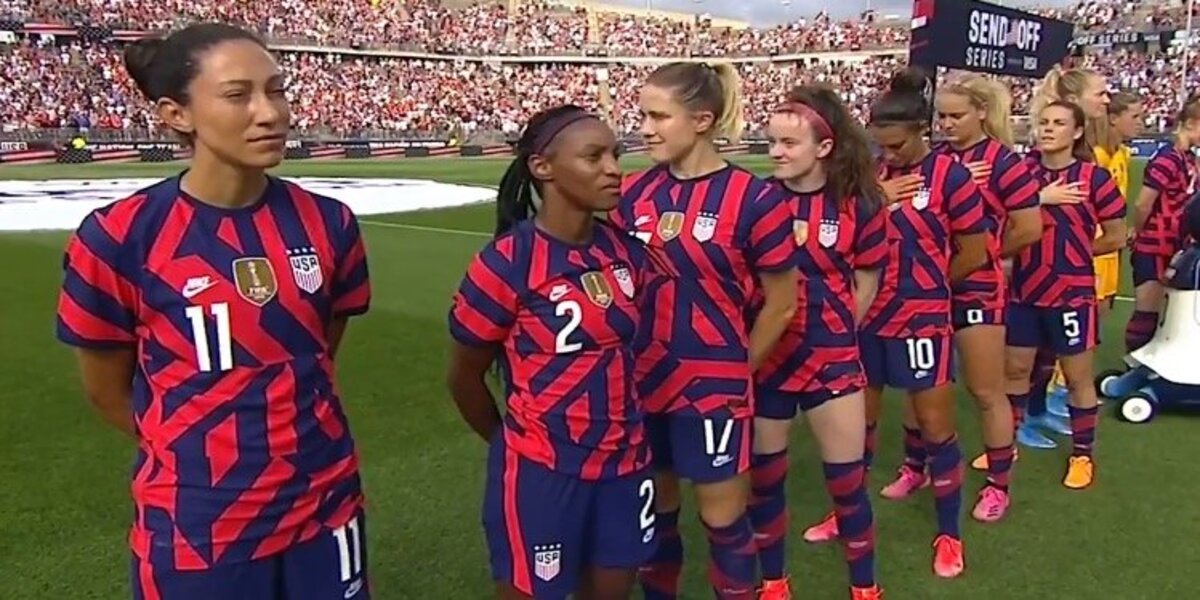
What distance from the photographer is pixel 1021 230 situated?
4.71 metres

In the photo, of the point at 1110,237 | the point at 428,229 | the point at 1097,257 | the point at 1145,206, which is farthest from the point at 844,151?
the point at 428,229

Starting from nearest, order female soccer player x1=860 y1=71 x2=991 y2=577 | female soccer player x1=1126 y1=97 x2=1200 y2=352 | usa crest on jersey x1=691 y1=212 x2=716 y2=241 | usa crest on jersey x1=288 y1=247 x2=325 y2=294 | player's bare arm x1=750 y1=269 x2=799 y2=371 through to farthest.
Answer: usa crest on jersey x1=288 y1=247 x2=325 y2=294 < usa crest on jersey x1=691 y1=212 x2=716 y2=241 < player's bare arm x1=750 y1=269 x2=799 y2=371 < female soccer player x1=860 y1=71 x2=991 y2=577 < female soccer player x1=1126 y1=97 x2=1200 y2=352

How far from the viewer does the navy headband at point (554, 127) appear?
9.14 feet

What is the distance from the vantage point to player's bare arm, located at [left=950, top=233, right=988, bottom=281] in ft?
14.5

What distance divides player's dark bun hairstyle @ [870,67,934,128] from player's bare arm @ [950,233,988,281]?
0.50m

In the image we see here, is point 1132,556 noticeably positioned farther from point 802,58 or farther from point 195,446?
point 802,58

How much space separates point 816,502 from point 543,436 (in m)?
2.69

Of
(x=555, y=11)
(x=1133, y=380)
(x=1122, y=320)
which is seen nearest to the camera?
(x=1133, y=380)

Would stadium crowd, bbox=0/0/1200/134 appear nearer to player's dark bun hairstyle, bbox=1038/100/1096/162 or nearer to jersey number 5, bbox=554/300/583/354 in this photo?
player's dark bun hairstyle, bbox=1038/100/1096/162

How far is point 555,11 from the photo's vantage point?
2726 inches

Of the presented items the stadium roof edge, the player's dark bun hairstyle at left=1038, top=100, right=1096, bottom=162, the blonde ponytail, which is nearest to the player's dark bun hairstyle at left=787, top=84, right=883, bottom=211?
the blonde ponytail

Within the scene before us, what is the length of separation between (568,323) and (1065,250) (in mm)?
3541

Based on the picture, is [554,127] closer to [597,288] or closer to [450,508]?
[597,288]

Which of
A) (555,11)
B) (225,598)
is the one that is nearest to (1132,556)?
(225,598)
